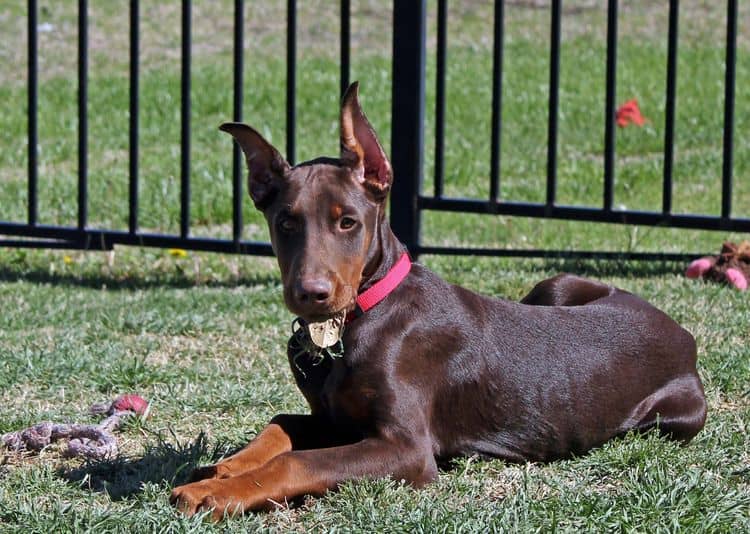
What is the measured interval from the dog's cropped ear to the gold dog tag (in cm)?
39

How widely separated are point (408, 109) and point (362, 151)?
3087 millimetres

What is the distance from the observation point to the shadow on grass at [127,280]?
280 inches

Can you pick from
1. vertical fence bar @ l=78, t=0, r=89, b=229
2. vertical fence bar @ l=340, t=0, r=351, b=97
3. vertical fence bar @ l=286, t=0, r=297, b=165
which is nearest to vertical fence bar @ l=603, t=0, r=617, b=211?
vertical fence bar @ l=340, t=0, r=351, b=97

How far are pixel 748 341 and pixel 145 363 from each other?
2.46 m

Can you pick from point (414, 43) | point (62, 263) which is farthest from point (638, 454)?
point (62, 263)

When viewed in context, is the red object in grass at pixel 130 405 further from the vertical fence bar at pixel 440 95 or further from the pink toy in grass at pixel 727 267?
the pink toy in grass at pixel 727 267

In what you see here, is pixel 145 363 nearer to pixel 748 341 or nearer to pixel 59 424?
pixel 59 424

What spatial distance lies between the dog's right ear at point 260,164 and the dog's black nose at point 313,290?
44 centimetres

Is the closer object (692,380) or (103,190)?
(692,380)

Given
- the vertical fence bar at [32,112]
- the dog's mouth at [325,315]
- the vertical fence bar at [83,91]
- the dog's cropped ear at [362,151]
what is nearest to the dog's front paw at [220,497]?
the dog's mouth at [325,315]

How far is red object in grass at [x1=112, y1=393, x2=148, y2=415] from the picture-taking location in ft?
15.3

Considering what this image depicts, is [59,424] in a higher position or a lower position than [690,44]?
lower

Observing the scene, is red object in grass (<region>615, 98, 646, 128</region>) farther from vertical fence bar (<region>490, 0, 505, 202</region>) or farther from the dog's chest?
the dog's chest

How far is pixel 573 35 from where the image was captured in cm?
1394
